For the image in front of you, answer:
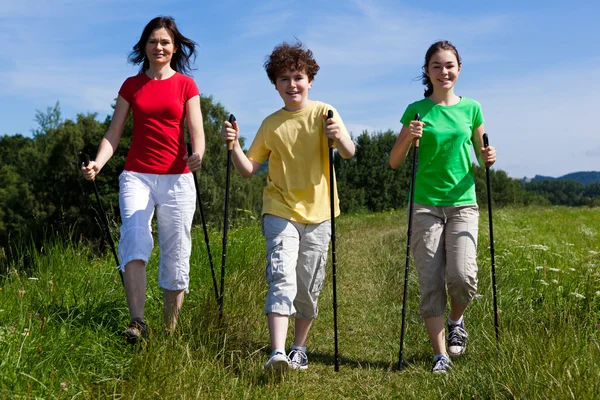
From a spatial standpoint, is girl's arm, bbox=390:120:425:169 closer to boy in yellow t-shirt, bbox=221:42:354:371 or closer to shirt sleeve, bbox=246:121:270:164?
boy in yellow t-shirt, bbox=221:42:354:371

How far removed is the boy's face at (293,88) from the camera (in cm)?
440

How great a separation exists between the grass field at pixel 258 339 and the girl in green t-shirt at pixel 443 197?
45 centimetres

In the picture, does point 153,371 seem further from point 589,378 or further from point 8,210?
point 8,210

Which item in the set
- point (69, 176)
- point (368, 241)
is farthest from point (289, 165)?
point (69, 176)

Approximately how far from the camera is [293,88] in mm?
4402

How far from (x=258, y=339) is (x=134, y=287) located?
3.91 ft

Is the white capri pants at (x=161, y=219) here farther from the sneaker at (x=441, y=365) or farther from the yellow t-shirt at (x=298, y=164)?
the sneaker at (x=441, y=365)

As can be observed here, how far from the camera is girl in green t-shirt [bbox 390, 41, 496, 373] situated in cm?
448

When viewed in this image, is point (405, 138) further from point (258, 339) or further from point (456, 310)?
point (258, 339)

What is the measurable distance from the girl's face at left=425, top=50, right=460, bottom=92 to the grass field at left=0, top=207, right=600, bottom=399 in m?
1.76

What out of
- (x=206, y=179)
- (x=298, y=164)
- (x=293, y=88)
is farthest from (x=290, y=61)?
(x=206, y=179)

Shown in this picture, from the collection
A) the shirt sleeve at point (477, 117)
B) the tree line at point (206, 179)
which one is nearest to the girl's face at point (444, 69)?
the shirt sleeve at point (477, 117)

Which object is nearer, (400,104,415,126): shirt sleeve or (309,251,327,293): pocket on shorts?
(309,251,327,293): pocket on shorts

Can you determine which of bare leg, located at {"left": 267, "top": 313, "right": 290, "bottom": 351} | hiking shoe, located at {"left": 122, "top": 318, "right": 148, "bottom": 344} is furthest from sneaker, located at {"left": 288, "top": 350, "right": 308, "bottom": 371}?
hiking shoe, located at {"left": 122, "top": 318, "right": 148, "bottom": 344}
